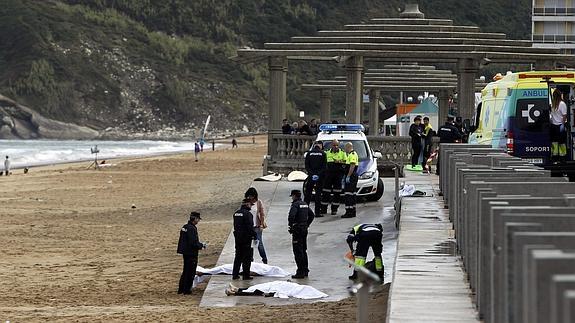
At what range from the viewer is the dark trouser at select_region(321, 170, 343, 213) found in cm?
2512

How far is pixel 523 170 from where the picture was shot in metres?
14.1

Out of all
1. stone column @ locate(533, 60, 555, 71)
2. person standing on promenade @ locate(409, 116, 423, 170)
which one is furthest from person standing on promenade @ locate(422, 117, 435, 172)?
stone column @ locate(533, 60, 555, 71)

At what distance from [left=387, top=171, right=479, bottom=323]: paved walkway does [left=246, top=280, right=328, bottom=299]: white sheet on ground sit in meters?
1.30

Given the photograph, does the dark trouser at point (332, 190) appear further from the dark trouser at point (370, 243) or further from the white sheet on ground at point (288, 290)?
the dark trouser at point (370, 243)

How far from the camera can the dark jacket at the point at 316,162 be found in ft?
83.1

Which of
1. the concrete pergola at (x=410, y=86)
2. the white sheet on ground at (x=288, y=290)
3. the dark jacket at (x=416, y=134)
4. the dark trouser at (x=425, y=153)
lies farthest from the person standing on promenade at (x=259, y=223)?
the concrete pergola at (x=410, y=86)

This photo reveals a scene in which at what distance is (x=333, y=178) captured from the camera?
25.3m

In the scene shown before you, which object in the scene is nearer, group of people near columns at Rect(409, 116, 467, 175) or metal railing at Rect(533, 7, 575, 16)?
group of people near columns at Rect(409, 116, 467, 175)

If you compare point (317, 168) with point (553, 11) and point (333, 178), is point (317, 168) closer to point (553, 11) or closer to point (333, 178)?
point (333, 178)

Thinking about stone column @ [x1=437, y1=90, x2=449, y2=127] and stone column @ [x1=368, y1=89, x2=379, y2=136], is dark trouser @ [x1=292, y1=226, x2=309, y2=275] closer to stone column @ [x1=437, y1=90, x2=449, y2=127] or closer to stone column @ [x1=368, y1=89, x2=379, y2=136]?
stone column @ [x1=437, y1=90, x2=449, y2=127]

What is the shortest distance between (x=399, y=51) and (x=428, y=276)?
1996cm

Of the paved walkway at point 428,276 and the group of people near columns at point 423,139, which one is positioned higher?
the group of people near columns at point 423,139

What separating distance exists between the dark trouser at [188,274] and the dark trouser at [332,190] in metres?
6.90

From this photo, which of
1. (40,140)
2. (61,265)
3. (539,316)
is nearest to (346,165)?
(61,265)
